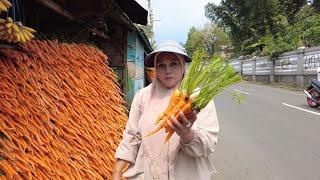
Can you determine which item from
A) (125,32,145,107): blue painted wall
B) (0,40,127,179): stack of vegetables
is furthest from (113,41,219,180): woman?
(125,32,145,107): blue painted wall

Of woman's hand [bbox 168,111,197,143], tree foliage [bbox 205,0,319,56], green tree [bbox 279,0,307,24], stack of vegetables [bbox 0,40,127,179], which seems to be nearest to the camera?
woman's hand [bbox 168,111,197,143]

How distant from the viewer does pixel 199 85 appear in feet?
8.02

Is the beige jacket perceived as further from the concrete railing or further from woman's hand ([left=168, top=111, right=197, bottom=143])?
the concrete railing

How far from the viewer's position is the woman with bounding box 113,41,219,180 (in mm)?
2498

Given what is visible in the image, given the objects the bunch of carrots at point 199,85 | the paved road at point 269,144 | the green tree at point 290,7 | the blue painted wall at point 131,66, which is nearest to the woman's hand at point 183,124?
the bunch of carrots at point 199,85

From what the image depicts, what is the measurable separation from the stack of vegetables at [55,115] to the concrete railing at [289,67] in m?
16.6

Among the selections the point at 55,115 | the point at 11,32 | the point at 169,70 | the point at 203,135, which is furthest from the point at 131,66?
the point at 203,135

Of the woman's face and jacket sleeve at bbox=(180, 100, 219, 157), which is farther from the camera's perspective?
the woman's face

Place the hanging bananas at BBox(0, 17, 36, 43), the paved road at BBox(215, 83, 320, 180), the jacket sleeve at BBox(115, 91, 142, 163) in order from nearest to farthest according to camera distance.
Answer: the jacket sleeve at BBox(115, 91, 142, 163)
the hanging bananas at BBox(0, 17, 36, 43)
the paved road at BBox(215, 83, 320, 180)

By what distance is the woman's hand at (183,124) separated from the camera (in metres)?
2.24

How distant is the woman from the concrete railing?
19068mm

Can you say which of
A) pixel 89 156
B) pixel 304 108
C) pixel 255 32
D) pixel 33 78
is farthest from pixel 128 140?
pixel 255 32

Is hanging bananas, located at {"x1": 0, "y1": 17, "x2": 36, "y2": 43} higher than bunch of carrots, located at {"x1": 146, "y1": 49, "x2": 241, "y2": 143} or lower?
higher

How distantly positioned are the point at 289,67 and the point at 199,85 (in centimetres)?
2477
